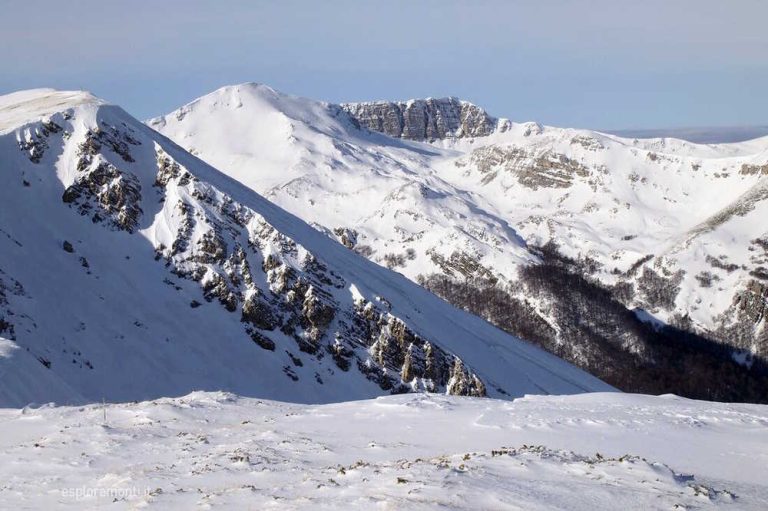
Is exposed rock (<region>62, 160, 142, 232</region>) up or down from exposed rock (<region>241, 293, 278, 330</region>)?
Result: up

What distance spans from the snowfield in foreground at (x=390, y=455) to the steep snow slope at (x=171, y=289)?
28443mm

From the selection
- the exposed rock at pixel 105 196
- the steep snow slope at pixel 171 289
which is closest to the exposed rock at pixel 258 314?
the steep snow slope at pixel 171 289

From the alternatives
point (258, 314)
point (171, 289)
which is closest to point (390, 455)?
point (258, 314)

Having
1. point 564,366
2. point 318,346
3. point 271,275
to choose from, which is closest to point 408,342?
point 318,346

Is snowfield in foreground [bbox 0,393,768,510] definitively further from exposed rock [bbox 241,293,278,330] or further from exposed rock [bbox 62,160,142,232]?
exposed rock [bbox 62,160,142,232]

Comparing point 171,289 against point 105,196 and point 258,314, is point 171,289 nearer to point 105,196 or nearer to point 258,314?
point 258,314

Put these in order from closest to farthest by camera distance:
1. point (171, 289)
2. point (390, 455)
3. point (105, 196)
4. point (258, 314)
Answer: point (390, 455) → point (171, 289) → point (258, 314) → point (105, 196)

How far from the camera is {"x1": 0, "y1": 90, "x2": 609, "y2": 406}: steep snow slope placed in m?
57.5

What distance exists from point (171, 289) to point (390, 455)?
1951 inches

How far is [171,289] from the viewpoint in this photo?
66.1 metres

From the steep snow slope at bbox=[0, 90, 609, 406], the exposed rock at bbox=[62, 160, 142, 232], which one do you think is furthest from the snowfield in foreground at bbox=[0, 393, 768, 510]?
the exposed rock at bbox=[62, 160, 142, 232]

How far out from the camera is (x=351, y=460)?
797 inches

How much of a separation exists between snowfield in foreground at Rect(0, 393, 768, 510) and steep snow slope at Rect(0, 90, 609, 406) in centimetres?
2844

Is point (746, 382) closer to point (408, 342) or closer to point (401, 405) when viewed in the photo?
point (408, 342)
